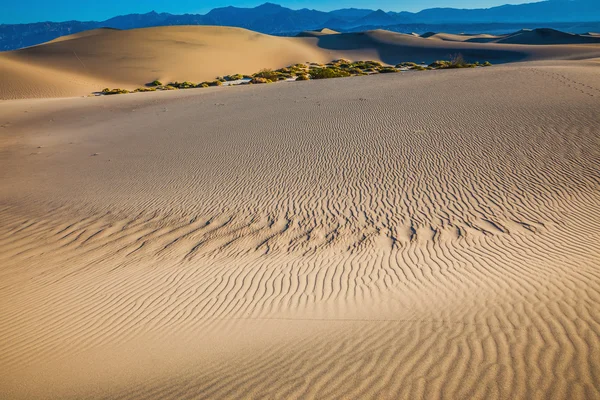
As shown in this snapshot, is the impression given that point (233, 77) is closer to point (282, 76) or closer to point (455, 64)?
point (282, 76)

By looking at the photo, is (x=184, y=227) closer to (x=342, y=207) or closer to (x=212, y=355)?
(x=342, y=207)

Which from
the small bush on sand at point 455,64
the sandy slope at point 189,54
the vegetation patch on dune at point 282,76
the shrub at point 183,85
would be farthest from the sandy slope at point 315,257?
the sandy slope at point 189,54

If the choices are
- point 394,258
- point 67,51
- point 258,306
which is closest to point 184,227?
point 258,306

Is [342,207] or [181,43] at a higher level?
[181,43]

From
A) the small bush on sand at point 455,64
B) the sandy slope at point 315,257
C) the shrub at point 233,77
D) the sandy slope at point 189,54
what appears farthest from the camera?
the shrub at point 233,77

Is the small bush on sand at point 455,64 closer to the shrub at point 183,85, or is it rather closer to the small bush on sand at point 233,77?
the small bush on sand at point 233,77

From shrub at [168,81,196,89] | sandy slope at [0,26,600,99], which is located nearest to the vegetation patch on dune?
shrub at [168,81,196,89]
